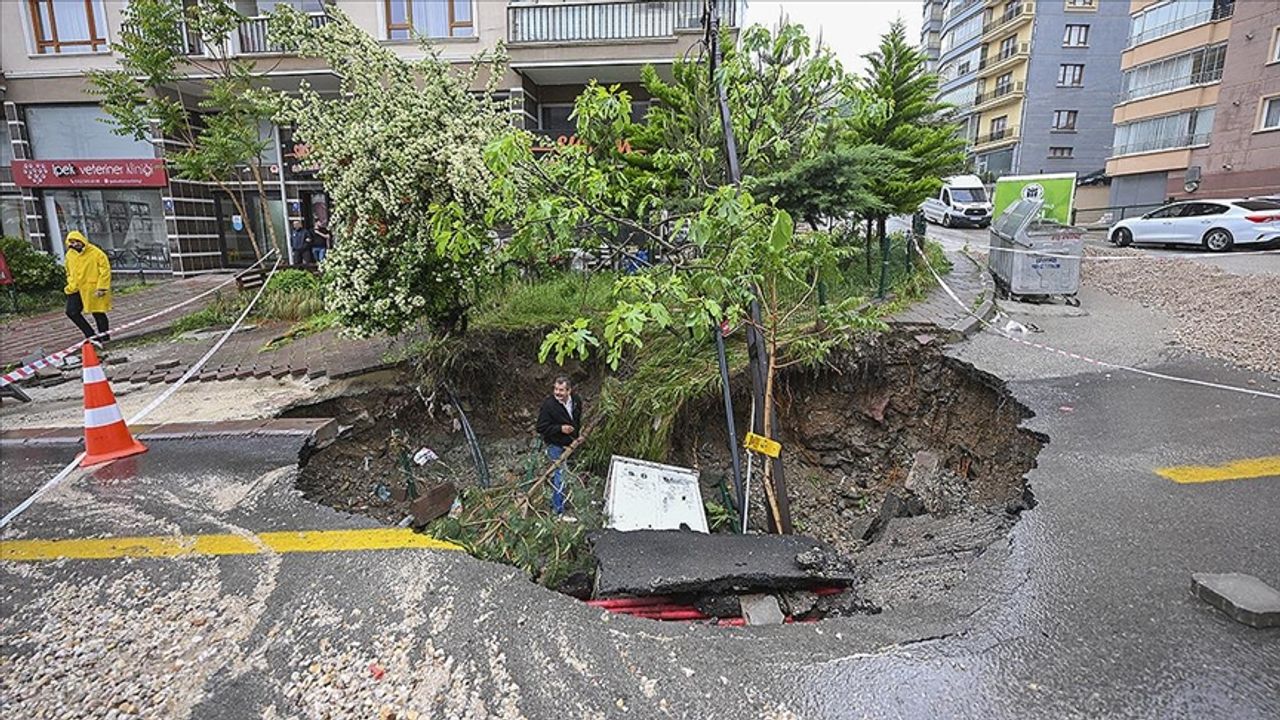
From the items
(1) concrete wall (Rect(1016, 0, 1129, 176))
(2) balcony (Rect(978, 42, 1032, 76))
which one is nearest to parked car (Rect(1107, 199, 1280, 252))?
(1) concrete wall (Rect(1016, 0, 1129, 176))

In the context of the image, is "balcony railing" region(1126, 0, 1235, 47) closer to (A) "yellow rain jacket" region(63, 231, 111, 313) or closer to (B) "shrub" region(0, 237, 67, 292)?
(A) "yellow rain jacket" region(63, 231, 111, 313)

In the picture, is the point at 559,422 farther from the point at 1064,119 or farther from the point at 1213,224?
the point at 1064,119

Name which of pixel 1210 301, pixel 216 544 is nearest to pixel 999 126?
pixel 1210 301

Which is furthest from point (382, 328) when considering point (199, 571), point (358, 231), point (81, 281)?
point (81, 281)

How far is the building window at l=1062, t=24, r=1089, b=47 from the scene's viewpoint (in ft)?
134

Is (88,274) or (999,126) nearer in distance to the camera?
(88,274)

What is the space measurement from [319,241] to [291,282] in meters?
5.16

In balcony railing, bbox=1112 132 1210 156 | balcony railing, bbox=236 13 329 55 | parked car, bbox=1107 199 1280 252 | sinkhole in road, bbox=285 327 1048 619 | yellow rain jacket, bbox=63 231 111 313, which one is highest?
balcony railing, bbox=236 13 329 55

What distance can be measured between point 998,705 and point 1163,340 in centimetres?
789

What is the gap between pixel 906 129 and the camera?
34.2 feet

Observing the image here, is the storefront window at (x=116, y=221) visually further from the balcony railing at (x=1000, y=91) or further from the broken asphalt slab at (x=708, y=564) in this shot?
the balcony railing at (x=1000, y=91)

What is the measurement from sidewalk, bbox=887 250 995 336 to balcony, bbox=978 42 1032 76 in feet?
130

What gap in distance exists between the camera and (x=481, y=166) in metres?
6.39

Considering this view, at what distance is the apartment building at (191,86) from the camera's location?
15047 mm
